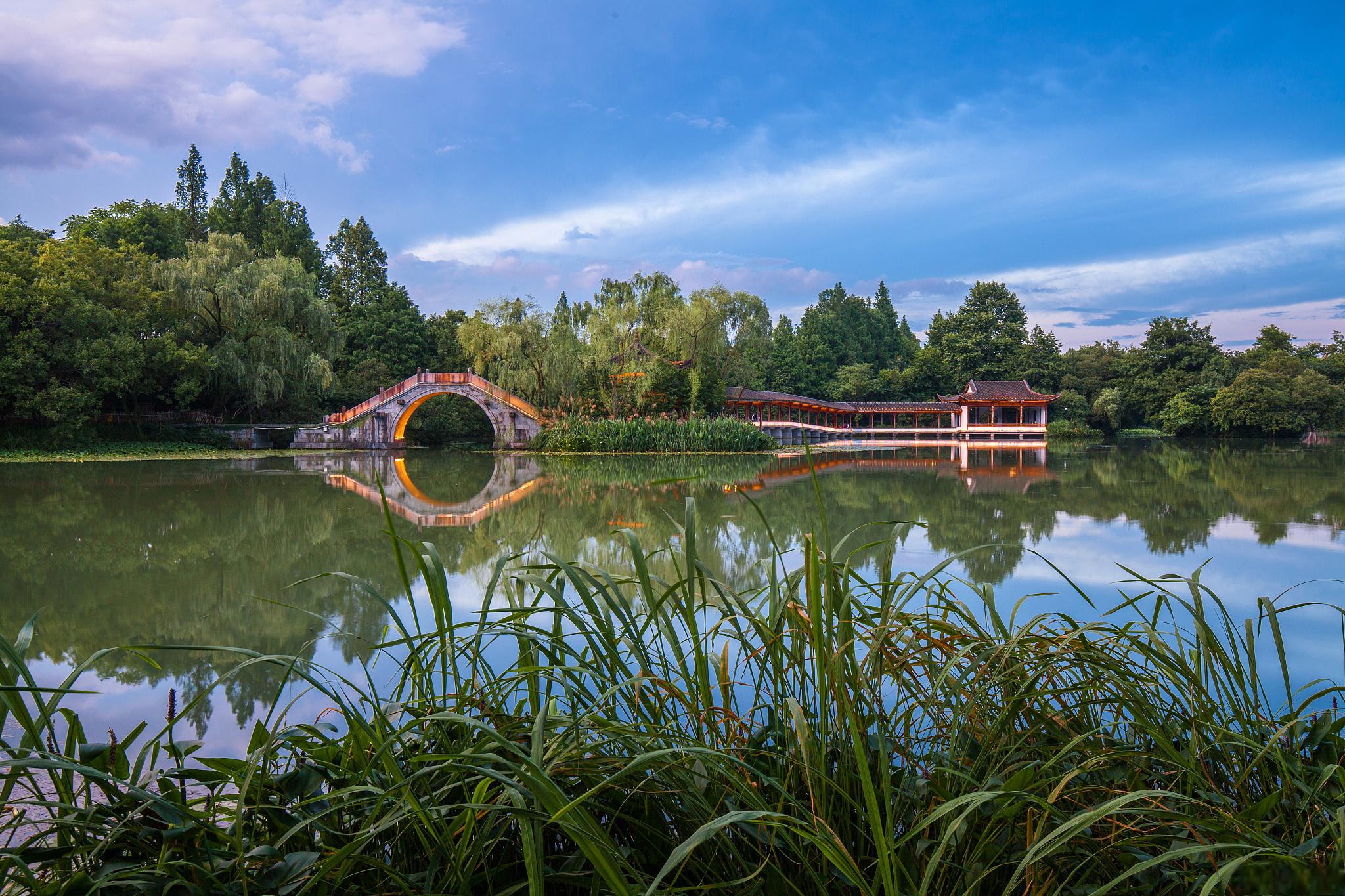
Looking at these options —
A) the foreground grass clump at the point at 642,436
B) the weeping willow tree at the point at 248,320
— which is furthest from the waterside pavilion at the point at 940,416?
the weeping willow tree at the point at 248,320

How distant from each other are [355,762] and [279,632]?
8.57ft

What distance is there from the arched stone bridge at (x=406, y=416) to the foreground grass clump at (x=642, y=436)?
243cm

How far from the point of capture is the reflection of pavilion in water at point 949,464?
40.4 ft

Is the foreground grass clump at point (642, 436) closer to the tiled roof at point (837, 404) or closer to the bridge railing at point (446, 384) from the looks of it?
the bridge railing at point (446, 384)

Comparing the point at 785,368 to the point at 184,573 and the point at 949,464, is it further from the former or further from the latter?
the point at 184,573

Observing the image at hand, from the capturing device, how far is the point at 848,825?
4.47 feet

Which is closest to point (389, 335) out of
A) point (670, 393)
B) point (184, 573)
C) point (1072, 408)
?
point (670, 393)

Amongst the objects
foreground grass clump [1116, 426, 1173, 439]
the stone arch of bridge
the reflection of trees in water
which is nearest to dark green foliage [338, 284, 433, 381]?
the stone arch of bridge

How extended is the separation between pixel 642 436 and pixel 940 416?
18.5 m

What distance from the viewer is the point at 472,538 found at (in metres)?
6.70

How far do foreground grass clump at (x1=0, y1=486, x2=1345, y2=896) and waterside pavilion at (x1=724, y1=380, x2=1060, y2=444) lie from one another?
27.8m

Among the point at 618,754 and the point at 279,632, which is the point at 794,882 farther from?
the point at 279,632

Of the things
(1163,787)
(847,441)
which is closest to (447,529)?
(1163,787)

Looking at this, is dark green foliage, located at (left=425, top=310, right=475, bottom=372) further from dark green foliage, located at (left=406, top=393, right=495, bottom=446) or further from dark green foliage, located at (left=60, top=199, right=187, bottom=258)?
dark green foliage, located at (left=60, top=199, right=187, bottom=258)
